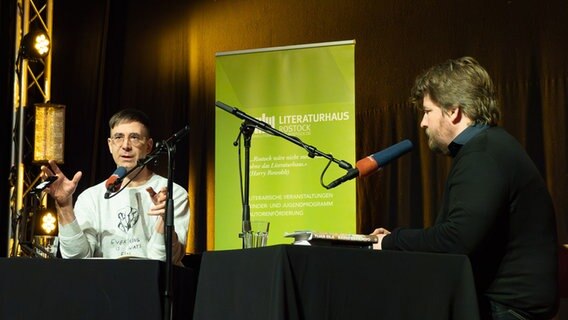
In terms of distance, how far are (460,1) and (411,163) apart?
130 centimetres

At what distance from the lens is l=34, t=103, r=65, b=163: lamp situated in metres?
5.69

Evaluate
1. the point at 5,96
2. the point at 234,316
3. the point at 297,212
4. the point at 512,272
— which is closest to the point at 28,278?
the point at 234,316

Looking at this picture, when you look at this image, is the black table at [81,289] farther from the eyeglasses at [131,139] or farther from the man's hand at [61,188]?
the eyeglasses at [131,139]

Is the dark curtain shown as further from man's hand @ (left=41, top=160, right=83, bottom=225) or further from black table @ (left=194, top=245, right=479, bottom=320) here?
black table @ (left=194, top=245, right=479, bottom=320)

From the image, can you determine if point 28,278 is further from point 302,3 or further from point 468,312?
point 302,3

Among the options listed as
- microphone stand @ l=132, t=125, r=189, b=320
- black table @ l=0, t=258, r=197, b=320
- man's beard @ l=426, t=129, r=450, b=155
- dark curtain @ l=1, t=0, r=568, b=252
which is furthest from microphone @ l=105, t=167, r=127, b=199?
dark curtain @ l=1, t=0, r=568, b=252

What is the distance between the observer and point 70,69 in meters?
7.01

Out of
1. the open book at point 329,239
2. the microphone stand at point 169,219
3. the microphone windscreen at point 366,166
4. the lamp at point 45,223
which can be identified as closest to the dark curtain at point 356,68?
the lamp at point 45,223

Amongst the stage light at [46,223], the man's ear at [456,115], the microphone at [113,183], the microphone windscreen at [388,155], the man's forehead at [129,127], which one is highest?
the man's forehead at [129,127]

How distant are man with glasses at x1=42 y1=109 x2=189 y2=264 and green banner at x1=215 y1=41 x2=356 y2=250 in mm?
1714

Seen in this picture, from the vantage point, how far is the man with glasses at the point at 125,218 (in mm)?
3646

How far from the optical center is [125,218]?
396 cm

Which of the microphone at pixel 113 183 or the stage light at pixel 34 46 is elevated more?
the stage light at pixel 34 46

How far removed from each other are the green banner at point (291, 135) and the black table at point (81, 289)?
295 centimetres
